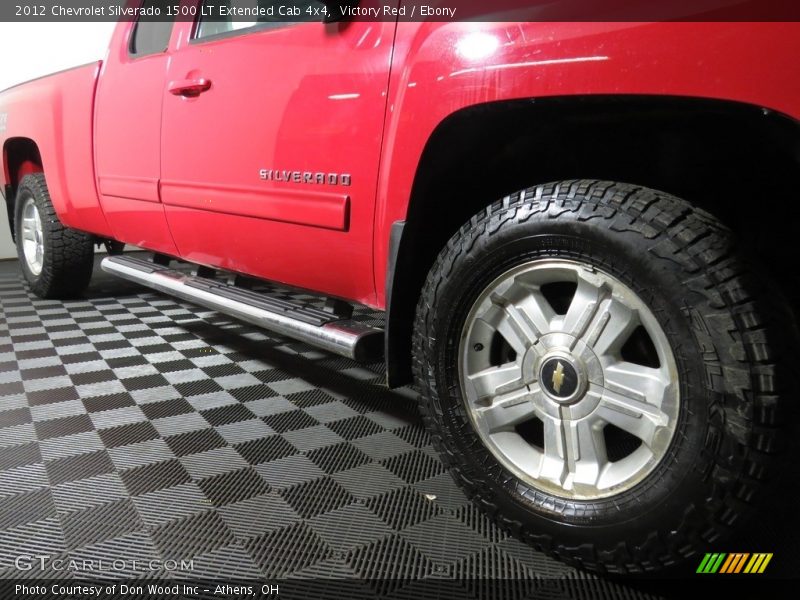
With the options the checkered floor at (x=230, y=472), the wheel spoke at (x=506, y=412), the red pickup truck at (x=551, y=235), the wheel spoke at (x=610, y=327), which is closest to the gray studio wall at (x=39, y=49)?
the checkered floor at (x=230, y=472)

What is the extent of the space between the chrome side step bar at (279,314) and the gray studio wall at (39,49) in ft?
11.7

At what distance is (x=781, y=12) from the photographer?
0.84 metres

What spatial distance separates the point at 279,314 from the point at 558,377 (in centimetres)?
92

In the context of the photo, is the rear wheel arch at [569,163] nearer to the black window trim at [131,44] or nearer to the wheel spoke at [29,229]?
the black window trim at [131,44]

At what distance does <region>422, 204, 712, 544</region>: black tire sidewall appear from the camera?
1018 mm

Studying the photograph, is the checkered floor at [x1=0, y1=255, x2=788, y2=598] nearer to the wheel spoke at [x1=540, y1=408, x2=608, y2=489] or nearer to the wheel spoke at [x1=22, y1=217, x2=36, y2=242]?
the wheel spoke at [x1=540, y1=408, x2=608, y2=489]

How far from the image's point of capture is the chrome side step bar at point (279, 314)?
1564 millimetres

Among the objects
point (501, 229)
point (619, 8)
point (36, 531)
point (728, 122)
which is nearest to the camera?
point (619, 8)

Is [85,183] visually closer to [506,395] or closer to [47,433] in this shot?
[47,433]

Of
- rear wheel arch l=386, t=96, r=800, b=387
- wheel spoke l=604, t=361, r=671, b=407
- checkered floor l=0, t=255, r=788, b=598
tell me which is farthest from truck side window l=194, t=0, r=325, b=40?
checkered floor l=0, t=255, r=788, b=598

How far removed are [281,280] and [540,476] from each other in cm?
103

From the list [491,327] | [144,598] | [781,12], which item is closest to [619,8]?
[781,12]

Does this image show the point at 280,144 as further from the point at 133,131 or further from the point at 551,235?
the point at 133,131

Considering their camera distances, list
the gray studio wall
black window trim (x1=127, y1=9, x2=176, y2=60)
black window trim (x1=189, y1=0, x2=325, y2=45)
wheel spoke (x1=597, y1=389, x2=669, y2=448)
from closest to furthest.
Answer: wheel spoke (x1=597, y1=389, x2=669, y2=448) → black window trim (x1=189, y1=0, x2=325, y2=45) → black window trim (x1=127, y1=9, x2=176, y2=60) → the gray studio wall
